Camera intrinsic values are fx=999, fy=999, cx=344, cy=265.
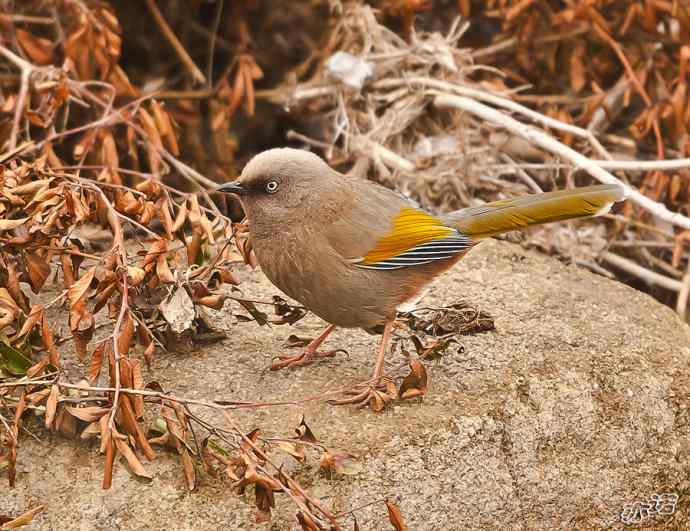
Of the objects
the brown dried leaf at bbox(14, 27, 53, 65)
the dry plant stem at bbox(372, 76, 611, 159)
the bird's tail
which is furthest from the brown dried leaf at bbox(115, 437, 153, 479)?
the brown dried leaf at bbox(14, 27, 53, 65)

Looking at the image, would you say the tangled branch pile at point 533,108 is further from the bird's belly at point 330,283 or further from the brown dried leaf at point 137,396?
the brown dried leaf at point 137,396

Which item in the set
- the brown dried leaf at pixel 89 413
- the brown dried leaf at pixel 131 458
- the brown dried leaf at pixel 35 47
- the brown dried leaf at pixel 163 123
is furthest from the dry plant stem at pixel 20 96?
the brown dried leaf at pixel 131 458

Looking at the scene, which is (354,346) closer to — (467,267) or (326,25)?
(467,267)

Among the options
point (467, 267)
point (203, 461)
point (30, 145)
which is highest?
point (30, 145)

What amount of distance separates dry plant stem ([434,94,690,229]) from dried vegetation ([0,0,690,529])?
16 millimetres

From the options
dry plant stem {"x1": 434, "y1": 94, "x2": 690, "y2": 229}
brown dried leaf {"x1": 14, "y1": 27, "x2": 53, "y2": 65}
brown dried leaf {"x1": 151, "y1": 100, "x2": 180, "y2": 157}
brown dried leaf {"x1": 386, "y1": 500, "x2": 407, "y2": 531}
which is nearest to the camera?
brown dried leaf {"x1": 386, "y1": 500, "x2": 407, "y2": 531}

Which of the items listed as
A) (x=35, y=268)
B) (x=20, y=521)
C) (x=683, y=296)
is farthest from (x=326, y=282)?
(x=683, y=296)

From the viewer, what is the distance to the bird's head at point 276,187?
3.86 m

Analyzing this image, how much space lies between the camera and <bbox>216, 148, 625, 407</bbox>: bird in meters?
3.80

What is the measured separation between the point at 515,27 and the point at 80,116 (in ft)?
9.45

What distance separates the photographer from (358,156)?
6.18m

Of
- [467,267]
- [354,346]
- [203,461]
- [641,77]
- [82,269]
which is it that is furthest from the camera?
[641,77]

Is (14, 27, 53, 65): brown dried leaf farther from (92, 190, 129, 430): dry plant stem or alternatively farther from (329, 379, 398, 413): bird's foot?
(329, 379, 398, 413): bird's foot

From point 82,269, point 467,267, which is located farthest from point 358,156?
point 82,269
